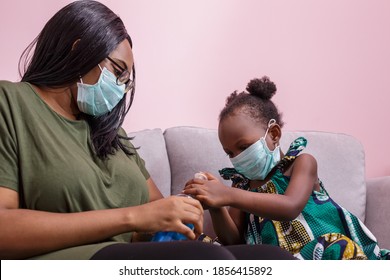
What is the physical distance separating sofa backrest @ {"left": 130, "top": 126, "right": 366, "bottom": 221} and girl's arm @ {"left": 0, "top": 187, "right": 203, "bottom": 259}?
2.45 ft

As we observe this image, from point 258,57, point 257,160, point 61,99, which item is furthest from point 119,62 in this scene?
point 258,57

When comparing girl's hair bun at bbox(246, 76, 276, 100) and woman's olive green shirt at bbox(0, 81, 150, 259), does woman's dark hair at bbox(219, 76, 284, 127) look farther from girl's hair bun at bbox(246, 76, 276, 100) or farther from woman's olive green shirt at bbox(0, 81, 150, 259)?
woman's olive green shirt at bbox(0, 81, 150, 259)

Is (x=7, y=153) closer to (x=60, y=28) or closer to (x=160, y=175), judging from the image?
(x=60, y=28)

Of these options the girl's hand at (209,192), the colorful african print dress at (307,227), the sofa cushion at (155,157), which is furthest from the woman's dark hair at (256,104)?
the girl's hand at (209,192)

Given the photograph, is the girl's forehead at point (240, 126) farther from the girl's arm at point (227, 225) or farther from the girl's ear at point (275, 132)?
the girl's arm at point (227, 225)

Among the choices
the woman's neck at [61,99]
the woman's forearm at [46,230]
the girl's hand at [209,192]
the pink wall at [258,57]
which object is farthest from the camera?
the pink wall at [258,57]

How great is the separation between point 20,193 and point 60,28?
0.42 metres

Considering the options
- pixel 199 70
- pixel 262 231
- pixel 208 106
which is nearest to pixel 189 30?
pixel 199 70

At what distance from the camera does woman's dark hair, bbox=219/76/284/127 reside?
177cm

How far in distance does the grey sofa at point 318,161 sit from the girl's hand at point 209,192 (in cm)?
44

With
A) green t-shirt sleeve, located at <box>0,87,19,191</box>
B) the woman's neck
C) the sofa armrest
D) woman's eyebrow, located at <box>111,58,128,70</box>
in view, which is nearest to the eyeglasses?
woman's eyebrow, located at <box>111,58,128,70</box>

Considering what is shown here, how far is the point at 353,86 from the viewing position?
249cm

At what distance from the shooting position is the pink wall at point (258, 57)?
224 cm

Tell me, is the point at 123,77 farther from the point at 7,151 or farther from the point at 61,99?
the point at 7,151
